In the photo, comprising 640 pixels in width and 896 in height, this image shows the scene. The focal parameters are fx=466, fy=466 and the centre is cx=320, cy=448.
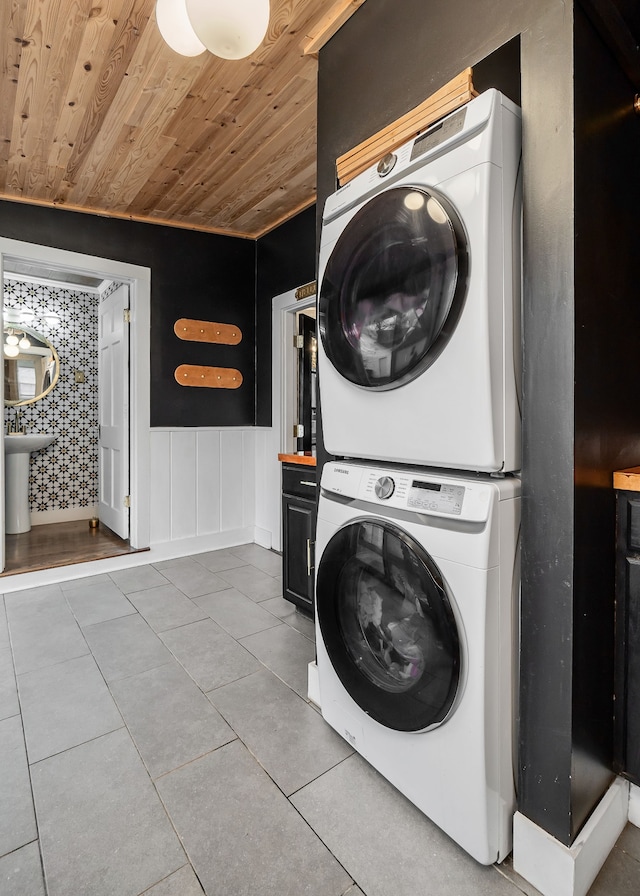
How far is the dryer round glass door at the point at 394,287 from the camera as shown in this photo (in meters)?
1.08

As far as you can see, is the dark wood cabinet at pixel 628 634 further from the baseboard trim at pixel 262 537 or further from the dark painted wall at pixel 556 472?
the baseboard trim at pixel 262 537

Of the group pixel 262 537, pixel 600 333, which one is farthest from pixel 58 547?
pixel 600 333

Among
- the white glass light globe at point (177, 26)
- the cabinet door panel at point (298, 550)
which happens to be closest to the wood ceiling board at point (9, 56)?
the white glass light globe at point (177, 26)

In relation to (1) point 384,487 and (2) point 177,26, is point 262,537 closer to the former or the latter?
(1) point 384,487

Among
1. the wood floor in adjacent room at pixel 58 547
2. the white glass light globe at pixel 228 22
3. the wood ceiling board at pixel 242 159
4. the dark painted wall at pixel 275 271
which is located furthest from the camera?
the dark painted wall at pixel 275 271

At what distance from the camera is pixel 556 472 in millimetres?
1026

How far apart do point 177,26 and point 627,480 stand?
69.3 inches

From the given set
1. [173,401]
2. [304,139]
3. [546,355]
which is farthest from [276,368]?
[546,355]

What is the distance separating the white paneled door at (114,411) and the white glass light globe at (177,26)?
236cm

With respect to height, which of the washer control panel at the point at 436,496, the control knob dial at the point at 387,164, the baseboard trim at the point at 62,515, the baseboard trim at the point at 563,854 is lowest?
the baseboard trim at the point at 563,854

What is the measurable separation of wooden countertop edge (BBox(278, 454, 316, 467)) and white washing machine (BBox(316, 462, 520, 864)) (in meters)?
1.02

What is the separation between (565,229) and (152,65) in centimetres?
183

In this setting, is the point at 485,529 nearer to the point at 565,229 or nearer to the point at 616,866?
the point at 565,229

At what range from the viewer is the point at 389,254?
1218 millimetres
